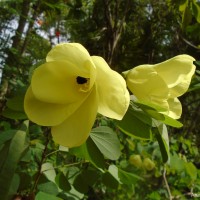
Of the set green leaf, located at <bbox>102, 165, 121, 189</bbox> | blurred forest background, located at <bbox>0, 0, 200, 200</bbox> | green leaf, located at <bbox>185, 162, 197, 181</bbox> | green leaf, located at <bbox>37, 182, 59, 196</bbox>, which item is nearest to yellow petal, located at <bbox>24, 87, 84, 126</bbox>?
blurred forest background, located at <bbox>0, 0, 200, 200</bbox>

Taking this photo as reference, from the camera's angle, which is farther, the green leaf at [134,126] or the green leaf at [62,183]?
the green leaf at [62,183]

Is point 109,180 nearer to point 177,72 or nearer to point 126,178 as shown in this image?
point 126,178

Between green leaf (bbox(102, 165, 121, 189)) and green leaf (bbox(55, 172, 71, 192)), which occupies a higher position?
green leaf (bbox(55, 172, 71, 192))

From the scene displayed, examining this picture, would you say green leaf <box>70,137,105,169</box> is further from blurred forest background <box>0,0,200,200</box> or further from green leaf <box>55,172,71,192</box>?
green leaf <box>55,172,71,192</box>

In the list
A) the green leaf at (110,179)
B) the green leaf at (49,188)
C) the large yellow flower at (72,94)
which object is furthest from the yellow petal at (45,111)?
the green leaf at (110,179)

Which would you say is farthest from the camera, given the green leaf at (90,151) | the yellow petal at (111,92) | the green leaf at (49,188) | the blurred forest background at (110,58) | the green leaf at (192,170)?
the green leaf at (192,170)

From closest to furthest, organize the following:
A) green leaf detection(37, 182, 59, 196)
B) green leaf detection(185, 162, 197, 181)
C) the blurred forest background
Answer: green leaf detection(37, 182, 59, 196), the blurred forest background, green leaf detection(185, 162, 197, 181)

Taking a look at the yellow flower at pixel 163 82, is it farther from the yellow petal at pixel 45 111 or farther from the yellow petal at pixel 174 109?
the yellow petal at pixel 45 111
